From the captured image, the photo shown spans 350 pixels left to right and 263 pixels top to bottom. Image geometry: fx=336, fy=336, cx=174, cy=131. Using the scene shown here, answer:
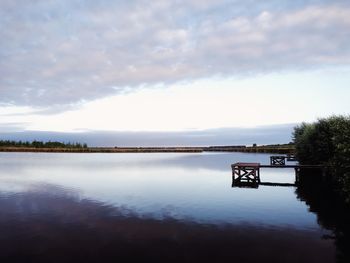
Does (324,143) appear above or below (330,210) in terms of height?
above

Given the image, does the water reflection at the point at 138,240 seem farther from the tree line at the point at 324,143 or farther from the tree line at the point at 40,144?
the tree line at the point at 40,144

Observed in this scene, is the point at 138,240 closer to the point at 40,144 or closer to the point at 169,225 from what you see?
the point at 169,225

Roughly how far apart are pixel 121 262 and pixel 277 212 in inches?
549

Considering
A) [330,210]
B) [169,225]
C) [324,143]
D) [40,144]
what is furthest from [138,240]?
[40,144]

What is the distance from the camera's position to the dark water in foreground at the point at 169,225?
1523cm

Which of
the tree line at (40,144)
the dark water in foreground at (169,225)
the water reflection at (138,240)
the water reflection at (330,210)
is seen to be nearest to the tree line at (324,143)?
the water reflection at (330,210)

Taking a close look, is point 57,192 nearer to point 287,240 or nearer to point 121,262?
point 121,262

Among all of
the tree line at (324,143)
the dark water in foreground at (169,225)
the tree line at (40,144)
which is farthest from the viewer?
the tree line at (40,144)

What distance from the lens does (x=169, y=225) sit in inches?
797

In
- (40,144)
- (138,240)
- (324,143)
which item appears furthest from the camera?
(40,144)

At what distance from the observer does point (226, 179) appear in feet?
144

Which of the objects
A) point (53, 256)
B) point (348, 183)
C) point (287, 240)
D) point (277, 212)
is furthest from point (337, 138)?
point (53, 256)

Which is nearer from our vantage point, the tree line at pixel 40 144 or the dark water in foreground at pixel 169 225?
the dark water in foreground at pixel 169 225

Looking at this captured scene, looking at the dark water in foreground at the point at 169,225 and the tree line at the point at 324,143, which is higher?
the tree line at the point at 324,143
